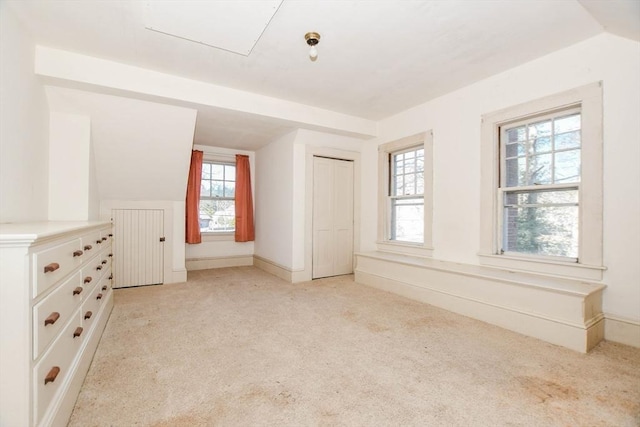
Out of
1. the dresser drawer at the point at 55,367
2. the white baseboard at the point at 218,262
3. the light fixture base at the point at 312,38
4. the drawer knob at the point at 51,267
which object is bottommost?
the white baseboard at the point at 218,262

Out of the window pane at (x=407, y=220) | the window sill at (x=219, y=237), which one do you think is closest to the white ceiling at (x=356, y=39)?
the window pane at (x=407, y=220)

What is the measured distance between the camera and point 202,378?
1.85m

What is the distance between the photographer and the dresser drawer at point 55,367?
118 centimetres

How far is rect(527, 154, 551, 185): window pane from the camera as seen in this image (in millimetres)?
2844

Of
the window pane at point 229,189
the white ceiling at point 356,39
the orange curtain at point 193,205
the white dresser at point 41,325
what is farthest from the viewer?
the window pane at point 229,189

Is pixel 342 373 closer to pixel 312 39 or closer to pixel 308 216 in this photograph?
pixel 312 39

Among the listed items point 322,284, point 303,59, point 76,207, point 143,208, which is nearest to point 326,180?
point 322,284

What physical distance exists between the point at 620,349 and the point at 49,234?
376cm

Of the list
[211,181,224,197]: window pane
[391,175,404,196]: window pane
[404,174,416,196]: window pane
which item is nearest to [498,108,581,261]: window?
[404,174,416,196]: window pane

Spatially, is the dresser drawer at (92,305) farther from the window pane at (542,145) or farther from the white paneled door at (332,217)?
the window pane at (542,145)

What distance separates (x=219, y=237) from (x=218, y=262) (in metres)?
0.48

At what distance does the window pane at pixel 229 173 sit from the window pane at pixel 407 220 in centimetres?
320

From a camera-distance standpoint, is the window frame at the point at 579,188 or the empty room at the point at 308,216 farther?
the window frame at the point at 579,188

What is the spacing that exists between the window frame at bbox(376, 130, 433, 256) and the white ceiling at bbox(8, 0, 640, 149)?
0.73 metres
